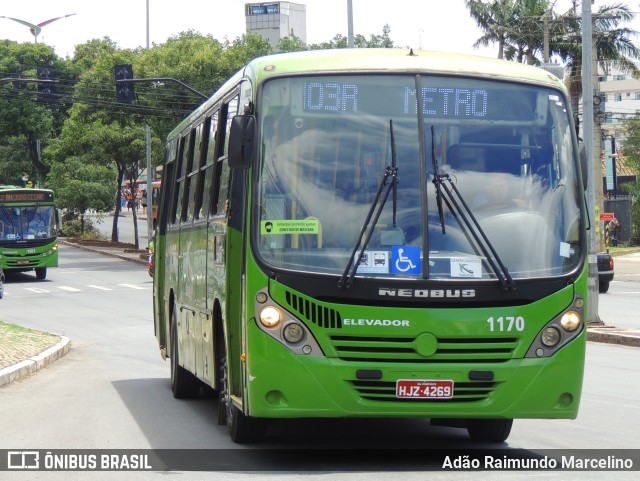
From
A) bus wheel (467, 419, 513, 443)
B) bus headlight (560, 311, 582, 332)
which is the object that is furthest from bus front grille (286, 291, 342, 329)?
bus wheel (467, 419, 513, 443)

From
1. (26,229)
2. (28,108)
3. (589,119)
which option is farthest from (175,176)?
(28,108)

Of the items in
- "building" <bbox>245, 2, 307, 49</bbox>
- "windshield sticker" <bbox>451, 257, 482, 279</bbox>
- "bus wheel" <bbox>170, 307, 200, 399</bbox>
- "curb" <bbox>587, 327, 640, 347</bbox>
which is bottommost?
"curb" <bbox>587, 327, 640, 347</bbox>

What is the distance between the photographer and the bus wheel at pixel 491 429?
10.0m

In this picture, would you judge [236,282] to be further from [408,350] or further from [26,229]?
[26,229]

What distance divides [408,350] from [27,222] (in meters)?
36.9

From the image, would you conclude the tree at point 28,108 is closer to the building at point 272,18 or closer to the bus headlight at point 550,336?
the building at point 272,18

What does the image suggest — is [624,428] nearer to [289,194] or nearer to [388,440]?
[388,440]

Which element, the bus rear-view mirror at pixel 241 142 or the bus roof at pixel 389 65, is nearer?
the bus rear-view mirror at pixel 241 142

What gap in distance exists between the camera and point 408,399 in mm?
8570

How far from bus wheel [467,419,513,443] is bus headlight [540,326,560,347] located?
4.47 ft

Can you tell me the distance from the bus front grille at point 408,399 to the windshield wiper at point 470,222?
694 mm

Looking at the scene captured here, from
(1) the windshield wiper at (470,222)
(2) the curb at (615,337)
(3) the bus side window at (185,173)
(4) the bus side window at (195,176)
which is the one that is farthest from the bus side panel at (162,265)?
(2) the curb at (615,337)

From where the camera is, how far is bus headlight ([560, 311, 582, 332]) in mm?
8844

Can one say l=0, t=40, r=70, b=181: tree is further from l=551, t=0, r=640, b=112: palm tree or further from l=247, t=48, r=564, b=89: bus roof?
l=247, t=48, r=564, b=89: bus roof
